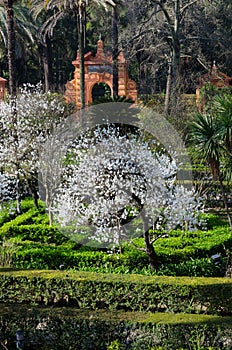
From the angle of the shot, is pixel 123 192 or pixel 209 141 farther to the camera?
pixel 209 141

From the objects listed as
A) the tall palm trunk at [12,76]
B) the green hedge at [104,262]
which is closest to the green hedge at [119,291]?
the green hedge at [104,262]

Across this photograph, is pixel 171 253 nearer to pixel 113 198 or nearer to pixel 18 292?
pixel 113 198

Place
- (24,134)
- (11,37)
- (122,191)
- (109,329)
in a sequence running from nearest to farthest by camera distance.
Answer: (109,329) → (122,191) → (24,134) → (11,37)

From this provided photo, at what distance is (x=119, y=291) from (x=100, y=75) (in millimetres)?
21947

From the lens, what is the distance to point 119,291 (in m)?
7.91

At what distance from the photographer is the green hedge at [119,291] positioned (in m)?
7.61

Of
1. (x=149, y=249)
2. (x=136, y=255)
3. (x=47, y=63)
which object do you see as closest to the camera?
(x=149, y=249)

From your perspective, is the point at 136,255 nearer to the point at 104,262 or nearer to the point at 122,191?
the point at 104,262

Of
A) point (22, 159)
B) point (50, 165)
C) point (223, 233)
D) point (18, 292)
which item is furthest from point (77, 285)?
point (22, 159)

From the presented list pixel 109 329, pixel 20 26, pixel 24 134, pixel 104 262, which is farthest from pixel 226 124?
pixel 20 26

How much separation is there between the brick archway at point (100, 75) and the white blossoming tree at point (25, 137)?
447 inches

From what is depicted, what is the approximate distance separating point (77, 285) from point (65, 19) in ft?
95.4

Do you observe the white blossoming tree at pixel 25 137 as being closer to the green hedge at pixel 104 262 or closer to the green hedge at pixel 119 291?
the green hedge at pixel 104 262

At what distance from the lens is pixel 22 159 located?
14367 millimetres
